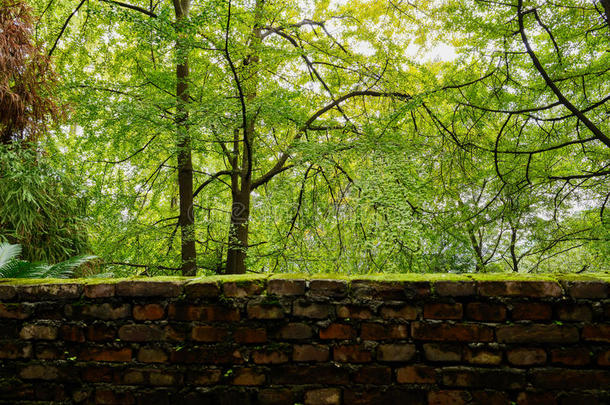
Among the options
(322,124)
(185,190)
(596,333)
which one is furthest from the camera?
(185,190)

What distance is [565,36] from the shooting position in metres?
4.24

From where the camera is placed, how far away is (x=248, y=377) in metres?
1.50

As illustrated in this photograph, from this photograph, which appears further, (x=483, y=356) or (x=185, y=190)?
(x=185, y=190)

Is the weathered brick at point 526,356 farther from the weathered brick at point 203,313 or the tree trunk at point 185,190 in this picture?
Answer: the tree trunk at point 185,190

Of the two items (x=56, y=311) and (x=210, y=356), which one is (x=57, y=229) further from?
(x=210, y=356)

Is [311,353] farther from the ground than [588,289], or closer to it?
Answer: closer to it

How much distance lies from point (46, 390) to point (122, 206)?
524 cm

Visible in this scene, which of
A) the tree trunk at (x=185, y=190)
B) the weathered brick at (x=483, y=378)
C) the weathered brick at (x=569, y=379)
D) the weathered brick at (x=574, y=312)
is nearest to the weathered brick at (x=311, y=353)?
the weathered brick at (x=483, y=378)

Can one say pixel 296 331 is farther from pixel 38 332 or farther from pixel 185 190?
pixel 185 190

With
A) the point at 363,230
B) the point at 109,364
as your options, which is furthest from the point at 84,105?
the point at 109,364

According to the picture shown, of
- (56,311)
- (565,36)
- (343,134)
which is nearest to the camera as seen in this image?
(56,311)

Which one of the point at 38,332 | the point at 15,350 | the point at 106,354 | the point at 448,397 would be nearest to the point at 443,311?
the point at 448,397

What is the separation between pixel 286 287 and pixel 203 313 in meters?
0.38

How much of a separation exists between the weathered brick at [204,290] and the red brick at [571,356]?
1384mm
